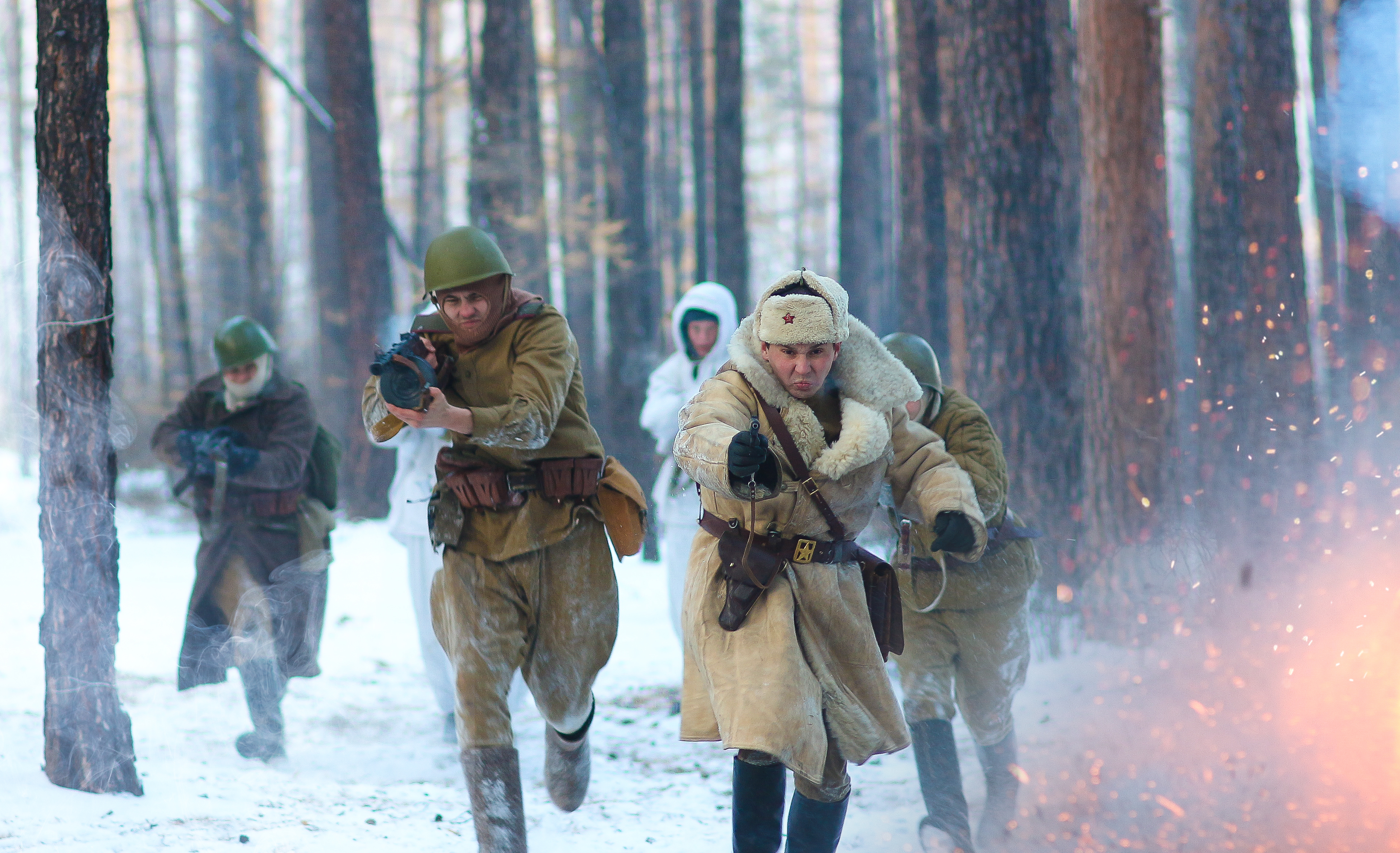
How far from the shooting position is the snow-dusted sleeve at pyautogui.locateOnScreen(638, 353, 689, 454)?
21.9 ft

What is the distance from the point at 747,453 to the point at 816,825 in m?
1.17

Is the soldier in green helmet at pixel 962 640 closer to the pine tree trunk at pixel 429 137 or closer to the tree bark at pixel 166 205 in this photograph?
the tree bark at pixel 166 205

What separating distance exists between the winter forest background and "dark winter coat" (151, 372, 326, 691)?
2.76ft

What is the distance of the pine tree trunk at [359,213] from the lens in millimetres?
12711

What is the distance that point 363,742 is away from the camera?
5887 mm

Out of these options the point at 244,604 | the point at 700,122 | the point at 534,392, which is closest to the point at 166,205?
the point at 700,122

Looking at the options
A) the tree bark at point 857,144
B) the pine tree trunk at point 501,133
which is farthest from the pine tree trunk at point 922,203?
the pine tree trunk at point 501,133

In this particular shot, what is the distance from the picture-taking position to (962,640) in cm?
451

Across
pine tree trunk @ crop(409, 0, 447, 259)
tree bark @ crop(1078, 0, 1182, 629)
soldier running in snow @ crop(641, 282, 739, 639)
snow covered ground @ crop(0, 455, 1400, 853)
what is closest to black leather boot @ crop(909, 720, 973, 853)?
snow covered ground @ crop(0, 455, 1400, 853)

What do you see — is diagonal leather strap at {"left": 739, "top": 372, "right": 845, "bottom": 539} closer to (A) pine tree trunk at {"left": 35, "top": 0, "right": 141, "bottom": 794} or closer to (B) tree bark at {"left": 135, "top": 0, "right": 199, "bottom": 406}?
(A) pine tree trunk at {"left": 35, "top": 0, "right": 141, "bottom": 794}

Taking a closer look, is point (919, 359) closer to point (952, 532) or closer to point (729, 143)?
point (952, 532)

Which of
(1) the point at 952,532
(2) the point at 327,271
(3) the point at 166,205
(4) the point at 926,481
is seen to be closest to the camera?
(1) the point at 952,532

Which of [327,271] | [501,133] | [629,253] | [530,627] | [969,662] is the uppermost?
[501,133]

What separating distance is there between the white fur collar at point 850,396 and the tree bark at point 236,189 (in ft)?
48.6
